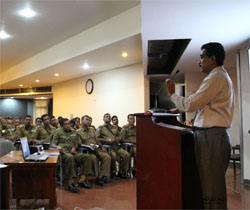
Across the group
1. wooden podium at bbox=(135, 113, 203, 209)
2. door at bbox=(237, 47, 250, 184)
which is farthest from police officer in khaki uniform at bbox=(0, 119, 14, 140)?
wooden podium at bbox=(135, 113, 203, 209)

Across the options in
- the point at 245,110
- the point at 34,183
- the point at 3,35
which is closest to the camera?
the point at 34,183

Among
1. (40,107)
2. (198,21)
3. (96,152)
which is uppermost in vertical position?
(198,21)

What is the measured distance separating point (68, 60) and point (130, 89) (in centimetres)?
183

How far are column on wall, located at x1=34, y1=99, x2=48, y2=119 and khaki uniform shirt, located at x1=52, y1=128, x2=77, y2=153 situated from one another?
956cm

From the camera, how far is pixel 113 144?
4.86 m

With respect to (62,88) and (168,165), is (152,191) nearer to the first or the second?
(168,165)

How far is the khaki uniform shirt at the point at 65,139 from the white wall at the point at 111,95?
255 centimetres

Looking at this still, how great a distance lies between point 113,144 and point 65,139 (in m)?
1.08

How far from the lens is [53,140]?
4.07 metres

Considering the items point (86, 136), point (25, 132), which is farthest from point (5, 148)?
point (25, 132)

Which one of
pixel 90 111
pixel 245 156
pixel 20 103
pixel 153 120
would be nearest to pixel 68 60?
pixel 90 111

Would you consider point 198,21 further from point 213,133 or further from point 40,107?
point 40,107

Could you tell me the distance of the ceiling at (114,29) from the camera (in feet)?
8.87

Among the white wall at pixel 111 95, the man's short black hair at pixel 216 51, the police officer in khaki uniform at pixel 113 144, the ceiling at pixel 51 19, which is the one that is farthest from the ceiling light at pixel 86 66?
the man's short black hair at pixel 216 51
